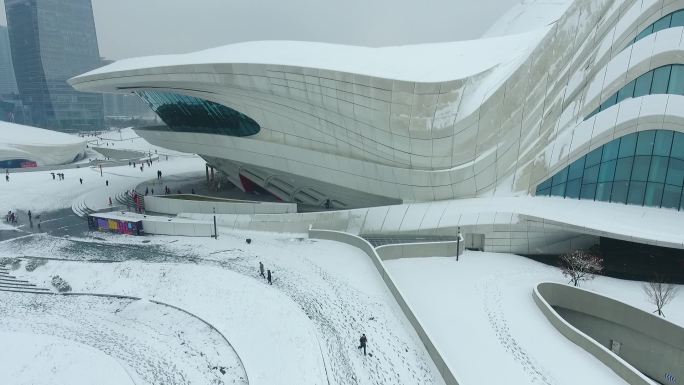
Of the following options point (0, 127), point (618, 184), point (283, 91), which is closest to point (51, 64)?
point (0, 127)

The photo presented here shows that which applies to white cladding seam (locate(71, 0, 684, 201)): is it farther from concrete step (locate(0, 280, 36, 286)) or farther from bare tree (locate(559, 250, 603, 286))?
concrete step (locate(0, 280, 36, 286))

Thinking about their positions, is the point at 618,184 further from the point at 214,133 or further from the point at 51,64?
the point at 51,64

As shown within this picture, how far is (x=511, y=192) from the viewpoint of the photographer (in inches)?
992

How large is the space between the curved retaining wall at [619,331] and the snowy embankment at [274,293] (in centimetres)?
618

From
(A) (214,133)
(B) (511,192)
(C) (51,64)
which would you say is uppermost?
(C) (51,64)

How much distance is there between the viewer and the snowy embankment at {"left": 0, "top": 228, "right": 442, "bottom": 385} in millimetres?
14047

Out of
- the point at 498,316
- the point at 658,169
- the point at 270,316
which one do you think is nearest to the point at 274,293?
the point at 270,316

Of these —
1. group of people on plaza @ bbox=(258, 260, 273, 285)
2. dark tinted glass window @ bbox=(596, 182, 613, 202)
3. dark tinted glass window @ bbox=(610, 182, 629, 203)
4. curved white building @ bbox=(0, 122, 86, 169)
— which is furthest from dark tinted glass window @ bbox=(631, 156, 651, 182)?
curved white building @ bbox=(0, 122, 86, 169)

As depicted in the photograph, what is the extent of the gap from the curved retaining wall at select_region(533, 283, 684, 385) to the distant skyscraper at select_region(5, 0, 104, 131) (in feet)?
509

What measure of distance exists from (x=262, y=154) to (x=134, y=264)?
12.0m

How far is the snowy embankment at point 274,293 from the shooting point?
553 inches

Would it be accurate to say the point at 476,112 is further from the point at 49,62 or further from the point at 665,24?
the point at 49,62

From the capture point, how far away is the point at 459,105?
24.4 meters

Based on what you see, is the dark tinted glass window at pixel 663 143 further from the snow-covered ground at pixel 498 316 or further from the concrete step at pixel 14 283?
the concrete step at pixel 14 283
